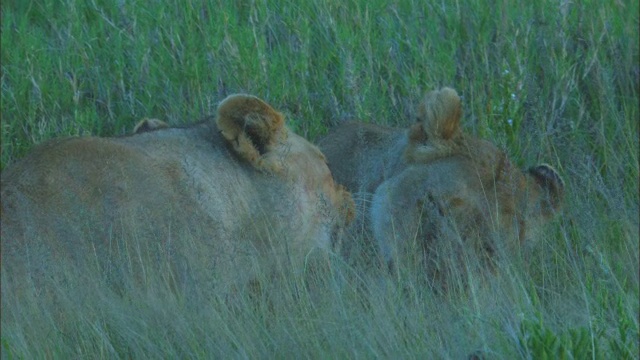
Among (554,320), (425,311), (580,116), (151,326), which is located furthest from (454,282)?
(580,116)

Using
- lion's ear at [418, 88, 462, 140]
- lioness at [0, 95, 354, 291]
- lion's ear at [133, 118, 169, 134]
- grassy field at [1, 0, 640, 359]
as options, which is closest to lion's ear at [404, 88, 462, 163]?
lion's ear at [418, 88, 462, 140]

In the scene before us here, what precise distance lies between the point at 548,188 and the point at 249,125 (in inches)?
54.2

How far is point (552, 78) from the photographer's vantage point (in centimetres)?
704

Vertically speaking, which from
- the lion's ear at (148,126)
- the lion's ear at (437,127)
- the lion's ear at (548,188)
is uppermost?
the lion's ear at (148,126)

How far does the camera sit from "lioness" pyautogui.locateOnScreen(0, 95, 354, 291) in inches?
173

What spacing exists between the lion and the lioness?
0.74 feet

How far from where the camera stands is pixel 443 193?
199 inches

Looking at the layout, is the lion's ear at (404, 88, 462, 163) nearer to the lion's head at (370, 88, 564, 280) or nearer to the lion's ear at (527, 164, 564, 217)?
the lion's head at (370, 88, 564, 280)

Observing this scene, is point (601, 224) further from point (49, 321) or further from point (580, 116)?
point (49, 321)

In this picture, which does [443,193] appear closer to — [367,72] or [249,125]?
[249,125]

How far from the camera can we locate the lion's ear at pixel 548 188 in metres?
5.26

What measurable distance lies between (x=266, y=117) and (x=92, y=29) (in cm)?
296

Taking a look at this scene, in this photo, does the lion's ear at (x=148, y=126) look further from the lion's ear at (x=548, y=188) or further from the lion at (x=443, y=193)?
the lion's ear at (x=548, y=188)

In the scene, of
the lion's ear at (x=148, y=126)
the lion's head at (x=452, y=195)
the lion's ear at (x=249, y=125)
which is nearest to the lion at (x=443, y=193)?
the lion's head at (x=452, y=195)
